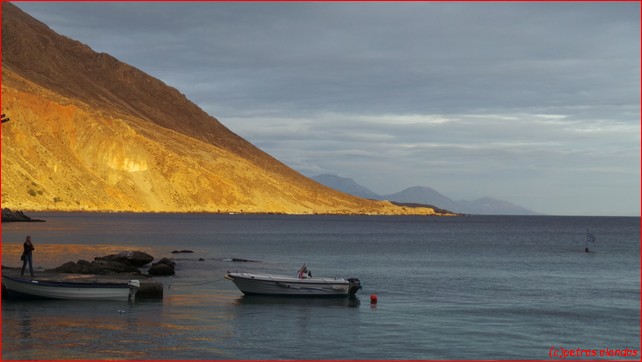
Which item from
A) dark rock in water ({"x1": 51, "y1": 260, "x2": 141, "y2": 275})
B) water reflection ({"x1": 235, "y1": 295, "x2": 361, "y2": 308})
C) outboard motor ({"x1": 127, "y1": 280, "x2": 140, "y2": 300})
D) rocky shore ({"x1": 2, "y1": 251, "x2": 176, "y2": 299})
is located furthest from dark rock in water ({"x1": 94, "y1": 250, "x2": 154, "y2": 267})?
outboard motor ({"x1": 127, "y1": 280, "x2": 140, "y2": 300})

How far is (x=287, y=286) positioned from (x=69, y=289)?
11.3m

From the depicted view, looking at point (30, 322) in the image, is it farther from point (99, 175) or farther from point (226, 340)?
point (99, 175)

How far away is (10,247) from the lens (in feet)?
230

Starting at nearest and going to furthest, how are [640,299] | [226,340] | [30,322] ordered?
1. [226,340]
2. [30,322]
3. [640,299]

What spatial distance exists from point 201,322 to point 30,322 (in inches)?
271

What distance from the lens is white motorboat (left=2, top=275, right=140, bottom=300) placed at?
37.4m

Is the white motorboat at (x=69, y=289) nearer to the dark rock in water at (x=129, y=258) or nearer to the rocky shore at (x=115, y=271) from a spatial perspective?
the rocky shore at (x=115, y=271)

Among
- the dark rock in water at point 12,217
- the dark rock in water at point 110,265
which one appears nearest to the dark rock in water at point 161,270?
the dark rock in water at point 110,265

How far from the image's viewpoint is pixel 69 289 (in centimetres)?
3781

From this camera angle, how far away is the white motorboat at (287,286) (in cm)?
4247

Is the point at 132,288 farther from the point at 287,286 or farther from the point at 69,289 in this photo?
the point at 287,286

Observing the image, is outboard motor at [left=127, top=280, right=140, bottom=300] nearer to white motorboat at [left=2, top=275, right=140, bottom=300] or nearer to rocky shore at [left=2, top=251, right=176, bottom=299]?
white motorboat at [left=2, top=275, right=140, bottom=300]

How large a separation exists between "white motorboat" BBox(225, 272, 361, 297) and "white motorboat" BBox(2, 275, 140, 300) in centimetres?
634

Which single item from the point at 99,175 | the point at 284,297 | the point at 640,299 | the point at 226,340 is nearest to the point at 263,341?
the point at 226,340
